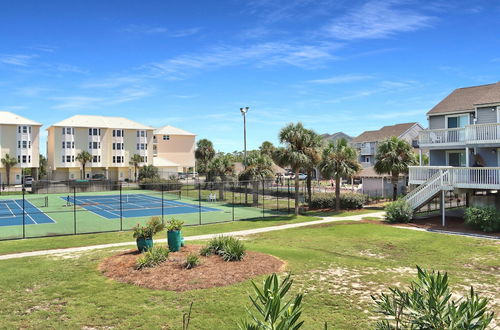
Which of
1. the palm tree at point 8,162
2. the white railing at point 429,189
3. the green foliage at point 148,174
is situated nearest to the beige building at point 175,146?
the green foliage at point 148,174

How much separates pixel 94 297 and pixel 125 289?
0.98 meters

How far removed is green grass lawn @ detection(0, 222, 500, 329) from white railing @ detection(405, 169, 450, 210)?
6922 millimetres

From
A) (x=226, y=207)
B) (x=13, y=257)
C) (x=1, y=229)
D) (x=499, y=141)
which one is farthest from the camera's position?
(x=226, y=207)

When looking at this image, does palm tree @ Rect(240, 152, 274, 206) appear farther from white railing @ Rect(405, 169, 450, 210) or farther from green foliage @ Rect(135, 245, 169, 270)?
green foliage @ Rect(135, 245, 169, 270)

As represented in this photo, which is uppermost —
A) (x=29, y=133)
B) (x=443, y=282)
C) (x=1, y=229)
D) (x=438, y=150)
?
(x=29, y=133)

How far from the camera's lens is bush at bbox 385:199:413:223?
2736cm

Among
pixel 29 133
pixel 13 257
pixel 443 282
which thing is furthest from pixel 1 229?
pixel 29 133

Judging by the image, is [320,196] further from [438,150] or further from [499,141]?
[499,141]

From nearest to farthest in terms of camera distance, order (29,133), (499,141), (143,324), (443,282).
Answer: (443,282) < (143,324) < (499,141) < (29,133)

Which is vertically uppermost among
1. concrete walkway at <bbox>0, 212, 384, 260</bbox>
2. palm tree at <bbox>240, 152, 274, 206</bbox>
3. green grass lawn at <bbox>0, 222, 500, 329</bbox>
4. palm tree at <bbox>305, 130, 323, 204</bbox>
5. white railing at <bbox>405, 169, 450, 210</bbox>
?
palm tree at <bbox>305, 130, 323, 204</bbox>

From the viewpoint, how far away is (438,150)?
32.4 metres

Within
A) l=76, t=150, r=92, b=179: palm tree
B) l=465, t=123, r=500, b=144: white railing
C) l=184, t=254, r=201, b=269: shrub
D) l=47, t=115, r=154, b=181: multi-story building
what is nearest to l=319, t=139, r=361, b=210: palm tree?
l=465, t=123, r=500, b=144: white railing

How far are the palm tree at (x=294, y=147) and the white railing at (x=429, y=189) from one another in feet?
29.0

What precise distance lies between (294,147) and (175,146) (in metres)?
69.3
